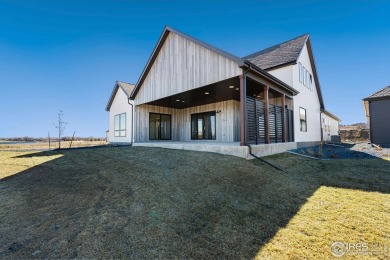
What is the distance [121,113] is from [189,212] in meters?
13.8

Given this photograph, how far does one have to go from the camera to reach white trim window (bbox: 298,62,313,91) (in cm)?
1309

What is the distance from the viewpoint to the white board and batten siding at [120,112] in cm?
1445

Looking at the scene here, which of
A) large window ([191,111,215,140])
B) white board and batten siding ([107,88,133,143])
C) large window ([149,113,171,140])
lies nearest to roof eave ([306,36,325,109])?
large window ([191,111,215,140])

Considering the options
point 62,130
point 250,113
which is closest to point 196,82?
point 250,113

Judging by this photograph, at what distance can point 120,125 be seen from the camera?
51.6 feet

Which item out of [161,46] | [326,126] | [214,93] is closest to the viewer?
[214,93]

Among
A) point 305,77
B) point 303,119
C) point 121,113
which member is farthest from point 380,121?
point 121,113

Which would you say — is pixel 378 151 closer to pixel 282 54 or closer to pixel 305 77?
pixel 305 77

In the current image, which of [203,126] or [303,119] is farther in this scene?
[203,126]

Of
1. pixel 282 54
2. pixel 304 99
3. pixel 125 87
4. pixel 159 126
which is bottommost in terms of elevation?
pixel 159 126

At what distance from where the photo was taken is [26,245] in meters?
2.74

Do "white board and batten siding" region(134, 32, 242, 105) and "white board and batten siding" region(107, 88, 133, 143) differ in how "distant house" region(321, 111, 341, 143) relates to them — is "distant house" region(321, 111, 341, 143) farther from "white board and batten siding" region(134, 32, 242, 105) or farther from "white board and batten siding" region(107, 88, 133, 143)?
"white board and batten siding" region(107, 88, 133, 143)

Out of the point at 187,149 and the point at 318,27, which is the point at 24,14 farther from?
the point at 318,27

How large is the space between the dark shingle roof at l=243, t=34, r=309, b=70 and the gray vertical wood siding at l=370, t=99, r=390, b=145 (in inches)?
294
